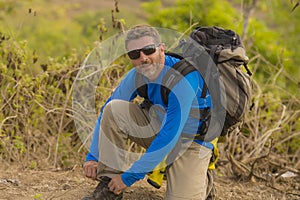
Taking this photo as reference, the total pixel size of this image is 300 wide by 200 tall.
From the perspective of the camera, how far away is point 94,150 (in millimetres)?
3566

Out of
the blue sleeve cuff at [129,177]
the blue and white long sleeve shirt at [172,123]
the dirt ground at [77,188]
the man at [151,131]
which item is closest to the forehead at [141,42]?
the man at [151,131]

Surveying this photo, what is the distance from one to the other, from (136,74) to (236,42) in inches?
28.1

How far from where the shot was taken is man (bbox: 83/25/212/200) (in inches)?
127

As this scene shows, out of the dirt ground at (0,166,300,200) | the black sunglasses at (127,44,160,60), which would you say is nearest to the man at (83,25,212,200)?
the black sunglasses at (127,44,160,60)

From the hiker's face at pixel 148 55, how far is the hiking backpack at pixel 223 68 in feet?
0.34

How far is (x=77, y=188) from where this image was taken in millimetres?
3951

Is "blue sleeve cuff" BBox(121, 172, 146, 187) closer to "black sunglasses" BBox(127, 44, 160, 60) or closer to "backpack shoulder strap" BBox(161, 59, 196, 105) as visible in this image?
"backpack shoulder strap" BBox(161, 59, 196, 105)

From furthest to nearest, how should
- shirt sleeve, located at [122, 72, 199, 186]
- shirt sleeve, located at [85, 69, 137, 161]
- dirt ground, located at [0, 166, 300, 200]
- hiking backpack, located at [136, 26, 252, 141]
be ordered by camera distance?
dirt ground, located at [0, 166, 300, 200], shirt sleeve, located at [85, 69, 137, 161], hiking backpack, located at [136, 26, 252, 141], shirt sleeve, located at [122, 72, 199, 186]

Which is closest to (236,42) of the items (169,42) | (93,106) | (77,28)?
(169,42)

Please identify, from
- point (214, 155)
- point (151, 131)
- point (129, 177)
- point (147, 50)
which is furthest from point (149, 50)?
point (214, 155)

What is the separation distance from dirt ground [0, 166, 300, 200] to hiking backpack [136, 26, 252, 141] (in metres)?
0.79

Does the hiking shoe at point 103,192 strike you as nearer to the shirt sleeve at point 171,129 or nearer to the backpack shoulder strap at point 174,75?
the shirt sleeve at point 171,129

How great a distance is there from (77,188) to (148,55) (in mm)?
1258

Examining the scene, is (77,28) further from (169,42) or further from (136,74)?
(136,74)
